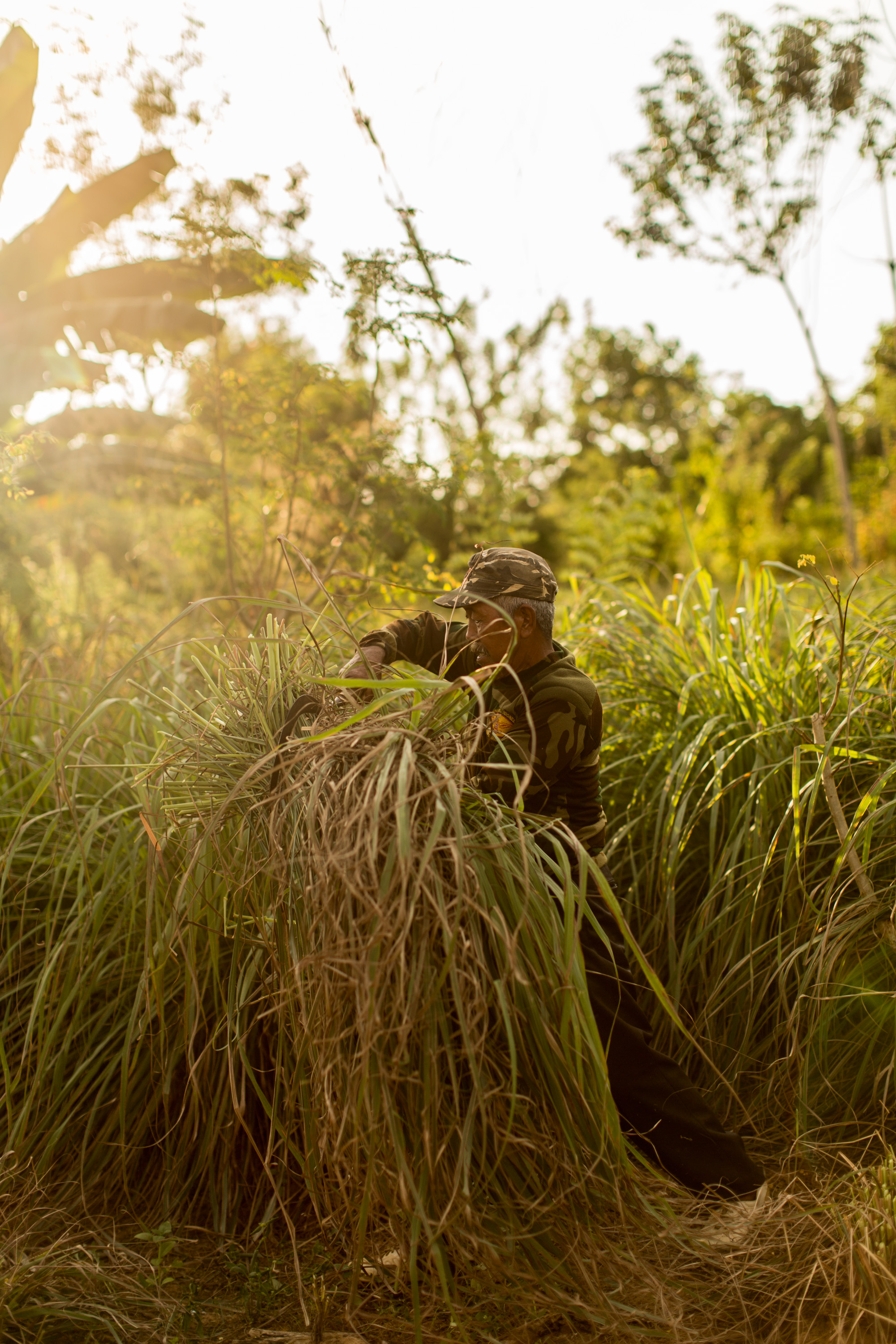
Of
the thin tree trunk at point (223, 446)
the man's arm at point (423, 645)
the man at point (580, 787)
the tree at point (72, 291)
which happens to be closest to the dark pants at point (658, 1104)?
the man at point (580, 787)

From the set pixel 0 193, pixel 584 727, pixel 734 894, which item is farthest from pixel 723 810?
pixel 0 193

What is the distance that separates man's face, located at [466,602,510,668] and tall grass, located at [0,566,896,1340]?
1.43ft

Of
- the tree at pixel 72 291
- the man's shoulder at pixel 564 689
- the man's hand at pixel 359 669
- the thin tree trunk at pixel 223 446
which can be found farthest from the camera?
the tree at pixel 72 291

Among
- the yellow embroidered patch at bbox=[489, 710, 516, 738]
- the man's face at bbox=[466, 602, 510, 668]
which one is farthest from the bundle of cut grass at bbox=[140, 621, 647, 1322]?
the man's face at bbox=[466, 602, 510, 668]

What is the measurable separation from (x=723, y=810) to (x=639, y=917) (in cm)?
Answer: 48

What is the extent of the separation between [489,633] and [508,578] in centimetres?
17

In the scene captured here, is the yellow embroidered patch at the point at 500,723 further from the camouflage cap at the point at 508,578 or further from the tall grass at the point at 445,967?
the camouflage cap at the point at 508,578

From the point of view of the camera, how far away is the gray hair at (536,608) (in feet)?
8.14

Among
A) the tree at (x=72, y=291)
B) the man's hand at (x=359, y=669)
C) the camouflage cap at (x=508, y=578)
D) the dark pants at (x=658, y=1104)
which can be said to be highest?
the tree at (x=72, y=291)

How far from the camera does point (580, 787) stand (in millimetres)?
2562

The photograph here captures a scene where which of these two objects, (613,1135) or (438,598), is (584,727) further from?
(613,1135)

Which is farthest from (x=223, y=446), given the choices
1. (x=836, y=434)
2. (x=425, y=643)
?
(x=836, y=434)

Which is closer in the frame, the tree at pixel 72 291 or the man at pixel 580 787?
the man at pixel 580 787

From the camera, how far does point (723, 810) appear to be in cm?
313
